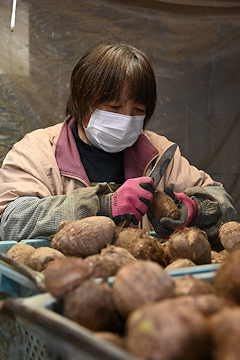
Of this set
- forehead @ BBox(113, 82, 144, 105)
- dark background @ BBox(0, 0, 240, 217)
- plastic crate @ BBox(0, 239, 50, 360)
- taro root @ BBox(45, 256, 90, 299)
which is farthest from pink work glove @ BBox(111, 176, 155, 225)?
dark background @ BBox(0, 0, 240, 217)

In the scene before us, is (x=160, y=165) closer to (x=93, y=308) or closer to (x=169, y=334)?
Answer: (x=93, y=308)

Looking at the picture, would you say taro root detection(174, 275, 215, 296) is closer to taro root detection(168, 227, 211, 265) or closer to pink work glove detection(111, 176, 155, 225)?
taro root detection(168, 227, 211, 265)

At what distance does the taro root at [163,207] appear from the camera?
1.54 meters

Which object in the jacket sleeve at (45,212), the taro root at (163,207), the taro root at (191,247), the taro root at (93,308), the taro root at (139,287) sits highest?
the taro root at (139,287)

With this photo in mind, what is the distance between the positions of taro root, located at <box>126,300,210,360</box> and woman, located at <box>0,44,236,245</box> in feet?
3.06

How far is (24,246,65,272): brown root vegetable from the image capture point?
3.35 ft

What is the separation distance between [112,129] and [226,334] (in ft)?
4.98

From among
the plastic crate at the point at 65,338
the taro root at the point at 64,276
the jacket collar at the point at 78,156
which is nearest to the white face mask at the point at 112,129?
the jacket collar at the point at 78,156

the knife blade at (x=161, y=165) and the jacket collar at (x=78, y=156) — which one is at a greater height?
the knife blade at (x=161, y=165)

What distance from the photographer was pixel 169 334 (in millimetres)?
496

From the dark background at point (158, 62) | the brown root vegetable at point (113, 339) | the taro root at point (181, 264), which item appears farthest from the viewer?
the dark background at point (158, 62)

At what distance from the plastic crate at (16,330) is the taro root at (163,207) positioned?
2.59 feet

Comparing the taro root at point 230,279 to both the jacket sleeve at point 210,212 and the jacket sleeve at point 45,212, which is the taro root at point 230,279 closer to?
the jacket sleeve at point 45,212

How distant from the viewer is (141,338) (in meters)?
0.50
